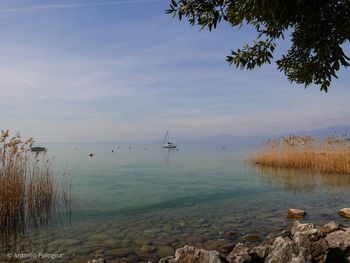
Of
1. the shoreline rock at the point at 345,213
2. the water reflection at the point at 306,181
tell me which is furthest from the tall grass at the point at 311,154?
the shoreline rock at the point at 345,213

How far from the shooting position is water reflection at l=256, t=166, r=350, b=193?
1760 cm

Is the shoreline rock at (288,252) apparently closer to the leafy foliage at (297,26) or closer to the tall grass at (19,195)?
the leafy foliage at (297,26)

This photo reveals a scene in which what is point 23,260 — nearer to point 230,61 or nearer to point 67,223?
point 67,223

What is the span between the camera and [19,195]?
10.9m

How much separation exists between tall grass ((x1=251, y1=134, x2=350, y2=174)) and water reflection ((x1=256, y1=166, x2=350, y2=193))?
941 mm

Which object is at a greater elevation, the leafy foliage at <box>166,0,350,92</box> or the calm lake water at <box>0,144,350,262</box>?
the leafy foliage at <box>166,0,350,92</box>

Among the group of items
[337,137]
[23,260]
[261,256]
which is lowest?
[23,260]

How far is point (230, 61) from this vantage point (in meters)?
6.37

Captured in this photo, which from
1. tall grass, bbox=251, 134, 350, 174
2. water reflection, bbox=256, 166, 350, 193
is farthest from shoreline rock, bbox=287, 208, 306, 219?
tall grass, bbox=251, 134, 350, 174

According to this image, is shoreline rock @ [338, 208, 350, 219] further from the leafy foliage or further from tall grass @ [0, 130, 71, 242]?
tall grass @ [0, 130, 71, 242]

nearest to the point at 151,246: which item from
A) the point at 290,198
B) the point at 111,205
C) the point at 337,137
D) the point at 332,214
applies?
the point at 111,205

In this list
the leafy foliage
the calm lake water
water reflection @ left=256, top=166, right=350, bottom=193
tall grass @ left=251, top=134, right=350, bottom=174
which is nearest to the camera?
the leafy foliage

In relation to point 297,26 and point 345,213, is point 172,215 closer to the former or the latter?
point 345,213

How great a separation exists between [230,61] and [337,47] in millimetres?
1921
